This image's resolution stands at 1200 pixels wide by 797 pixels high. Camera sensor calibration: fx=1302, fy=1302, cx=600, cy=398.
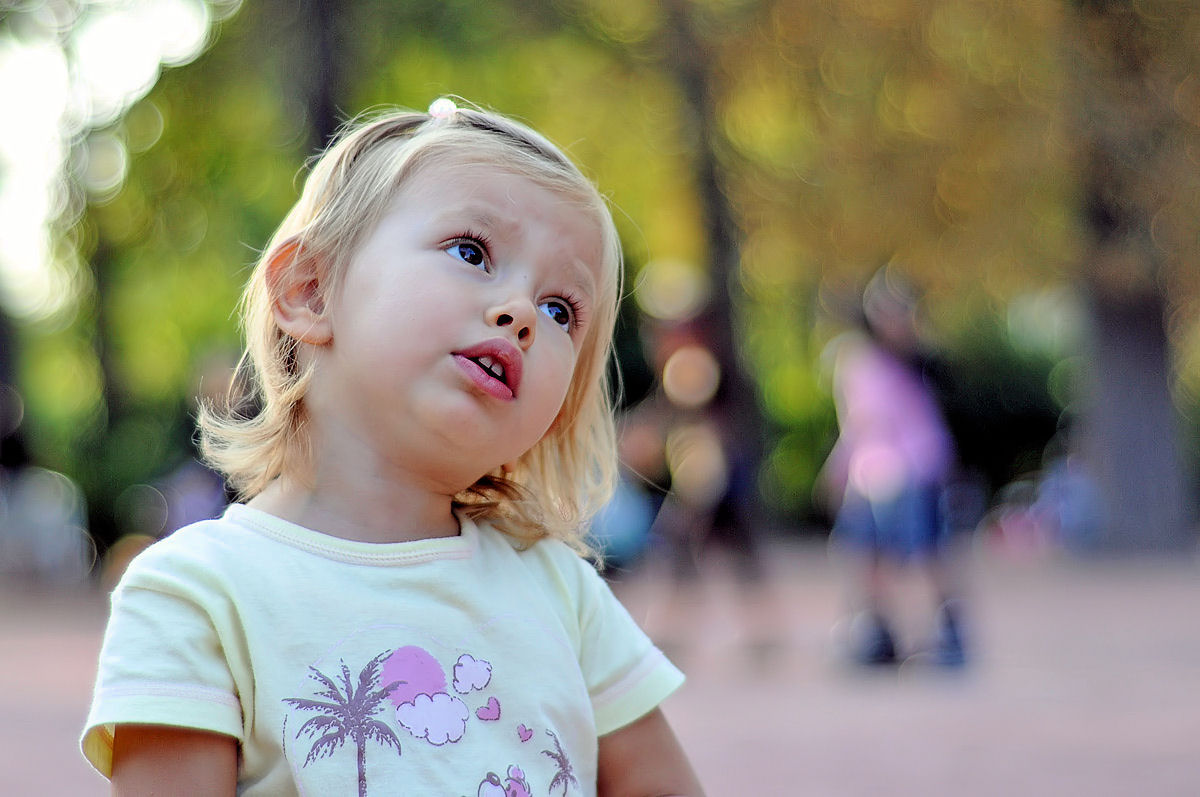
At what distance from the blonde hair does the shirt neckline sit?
0.33 feet

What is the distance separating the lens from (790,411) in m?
23.0

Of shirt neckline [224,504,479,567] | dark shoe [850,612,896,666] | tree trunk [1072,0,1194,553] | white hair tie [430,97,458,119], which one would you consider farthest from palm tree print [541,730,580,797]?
tree trunk [1072,0,1194,553]

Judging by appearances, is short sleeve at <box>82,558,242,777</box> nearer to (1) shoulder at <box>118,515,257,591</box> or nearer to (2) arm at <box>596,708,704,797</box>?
(1) shoulder at <box>118,515,257,591</box>

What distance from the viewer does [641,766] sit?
5.25 feet

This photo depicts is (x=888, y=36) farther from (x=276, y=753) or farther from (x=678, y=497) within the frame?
(x=276, y=753)

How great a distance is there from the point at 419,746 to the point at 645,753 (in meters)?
0.37

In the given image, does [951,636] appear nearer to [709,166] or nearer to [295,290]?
[709,166]

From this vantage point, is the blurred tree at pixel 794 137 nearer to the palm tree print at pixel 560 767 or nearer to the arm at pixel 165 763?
the palm tree print at pixel 560 767

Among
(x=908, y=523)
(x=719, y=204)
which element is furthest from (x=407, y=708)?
(x=719, y=204)

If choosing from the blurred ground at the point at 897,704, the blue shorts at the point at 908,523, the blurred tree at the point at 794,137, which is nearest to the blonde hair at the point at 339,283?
the blurred ground at the point at 897,704

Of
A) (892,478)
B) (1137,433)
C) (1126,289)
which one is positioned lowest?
(1137,433)

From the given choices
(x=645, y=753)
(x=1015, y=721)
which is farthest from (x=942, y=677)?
(x=645, y=753)

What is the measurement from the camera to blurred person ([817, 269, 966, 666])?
22.4 feet

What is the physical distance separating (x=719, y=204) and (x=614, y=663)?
31.1 feet
